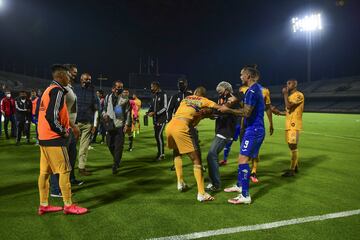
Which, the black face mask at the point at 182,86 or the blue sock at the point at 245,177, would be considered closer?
the blue sock at the point at 245,177

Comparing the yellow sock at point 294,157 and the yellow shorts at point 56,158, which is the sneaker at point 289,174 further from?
the yellow shorts at point 56,158

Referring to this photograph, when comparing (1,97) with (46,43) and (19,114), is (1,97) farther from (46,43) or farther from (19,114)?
(46,43)

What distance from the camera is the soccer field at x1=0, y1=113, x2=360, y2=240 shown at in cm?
398

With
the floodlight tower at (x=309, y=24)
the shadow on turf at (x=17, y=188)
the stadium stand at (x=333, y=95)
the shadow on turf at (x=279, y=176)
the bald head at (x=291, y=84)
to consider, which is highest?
the floodlight tower at (x=309, y=24)

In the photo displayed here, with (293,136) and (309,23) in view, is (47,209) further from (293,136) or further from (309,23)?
(309,23)

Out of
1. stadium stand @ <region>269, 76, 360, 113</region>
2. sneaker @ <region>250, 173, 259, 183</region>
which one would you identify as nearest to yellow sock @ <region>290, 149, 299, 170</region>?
sneaker @ <region>250, 173, 259, 183</region>

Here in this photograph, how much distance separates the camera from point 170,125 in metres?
5.47

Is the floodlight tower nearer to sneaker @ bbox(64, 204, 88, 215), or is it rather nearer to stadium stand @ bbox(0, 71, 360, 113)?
stadium stand @ bbox(0, 71, 360, 113)

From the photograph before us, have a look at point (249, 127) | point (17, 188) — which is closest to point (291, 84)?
point (249, 127)

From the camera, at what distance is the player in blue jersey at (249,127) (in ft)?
16.6

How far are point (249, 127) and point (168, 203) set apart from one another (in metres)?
1.91

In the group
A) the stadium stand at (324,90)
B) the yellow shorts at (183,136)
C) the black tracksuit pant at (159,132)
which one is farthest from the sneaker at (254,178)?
the stadium stand at (324,90)

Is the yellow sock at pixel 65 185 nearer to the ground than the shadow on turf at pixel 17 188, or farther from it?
farther from it

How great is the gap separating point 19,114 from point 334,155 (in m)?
12.2
